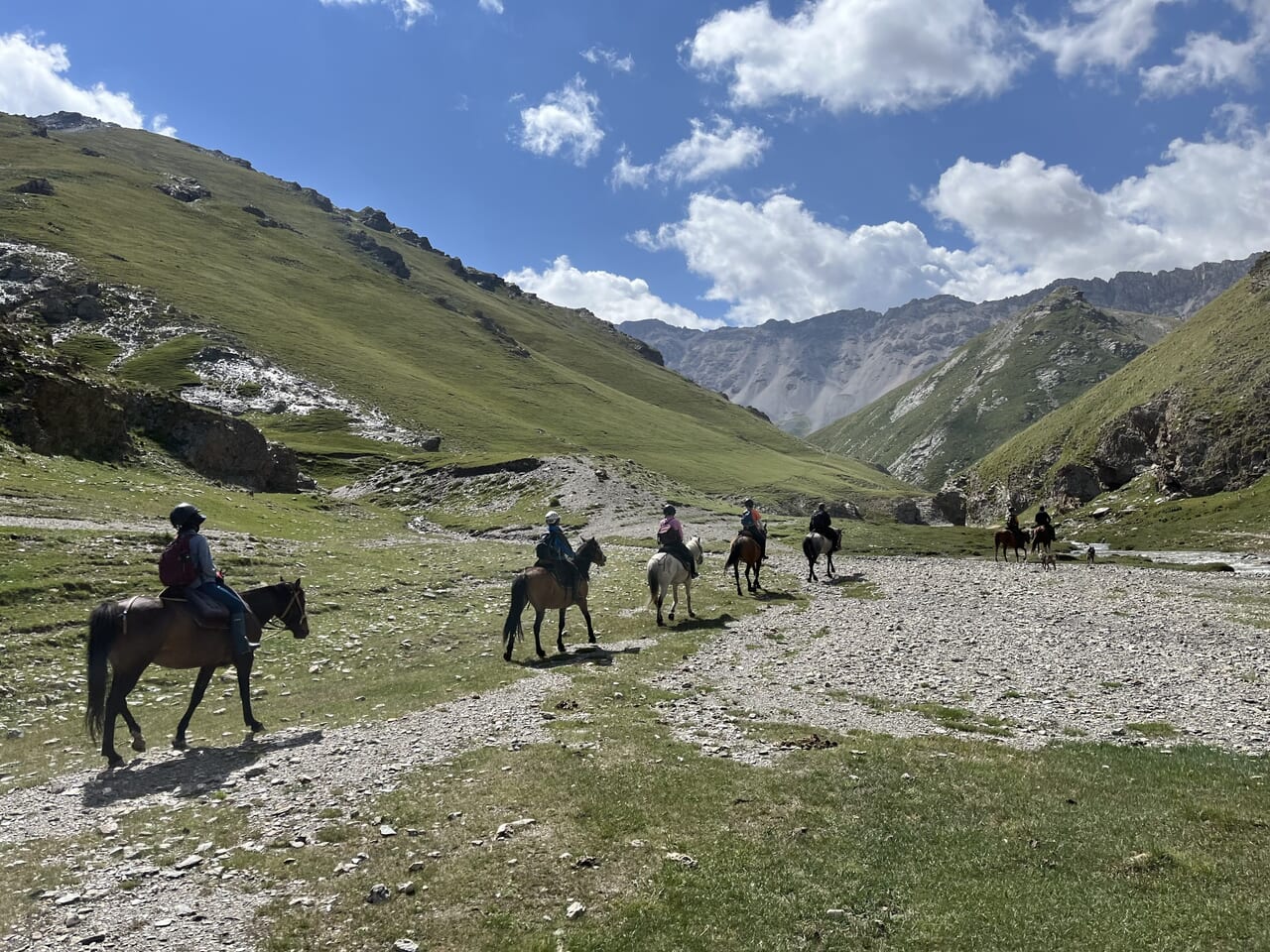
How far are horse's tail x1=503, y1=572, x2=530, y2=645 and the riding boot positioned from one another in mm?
8348

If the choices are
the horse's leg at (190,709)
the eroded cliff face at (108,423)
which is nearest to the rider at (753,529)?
the horse's leg at (190,709)

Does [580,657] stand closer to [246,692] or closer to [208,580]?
[246,692]

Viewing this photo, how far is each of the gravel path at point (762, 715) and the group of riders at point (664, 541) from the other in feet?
11.9

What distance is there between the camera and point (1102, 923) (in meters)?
8.46

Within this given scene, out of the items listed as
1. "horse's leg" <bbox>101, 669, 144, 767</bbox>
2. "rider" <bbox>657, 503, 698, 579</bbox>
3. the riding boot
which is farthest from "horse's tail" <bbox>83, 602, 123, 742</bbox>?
"rider" <bbox>657, 503, 698, 579</bbox>

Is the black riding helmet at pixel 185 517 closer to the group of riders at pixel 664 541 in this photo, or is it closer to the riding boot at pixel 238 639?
the riding boot at pixel 238 639

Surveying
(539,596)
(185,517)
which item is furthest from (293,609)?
(539,596)

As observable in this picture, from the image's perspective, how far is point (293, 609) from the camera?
19531 mm

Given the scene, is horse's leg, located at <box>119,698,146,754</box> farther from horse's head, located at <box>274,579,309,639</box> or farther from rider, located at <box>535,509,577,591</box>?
rider, located at <box>535,509,577,591</box>

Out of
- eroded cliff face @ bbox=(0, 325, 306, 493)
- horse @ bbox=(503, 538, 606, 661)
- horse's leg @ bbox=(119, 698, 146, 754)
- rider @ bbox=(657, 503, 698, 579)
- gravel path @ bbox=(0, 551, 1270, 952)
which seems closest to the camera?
gravel path @ bbox=(0, 551, 1270, 952)

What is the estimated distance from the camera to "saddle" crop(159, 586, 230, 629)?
16.2 m

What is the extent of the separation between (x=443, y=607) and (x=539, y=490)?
5616 centimetres

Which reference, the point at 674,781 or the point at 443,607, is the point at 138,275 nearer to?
the point at 443,607

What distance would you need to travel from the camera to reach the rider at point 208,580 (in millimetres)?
16000
